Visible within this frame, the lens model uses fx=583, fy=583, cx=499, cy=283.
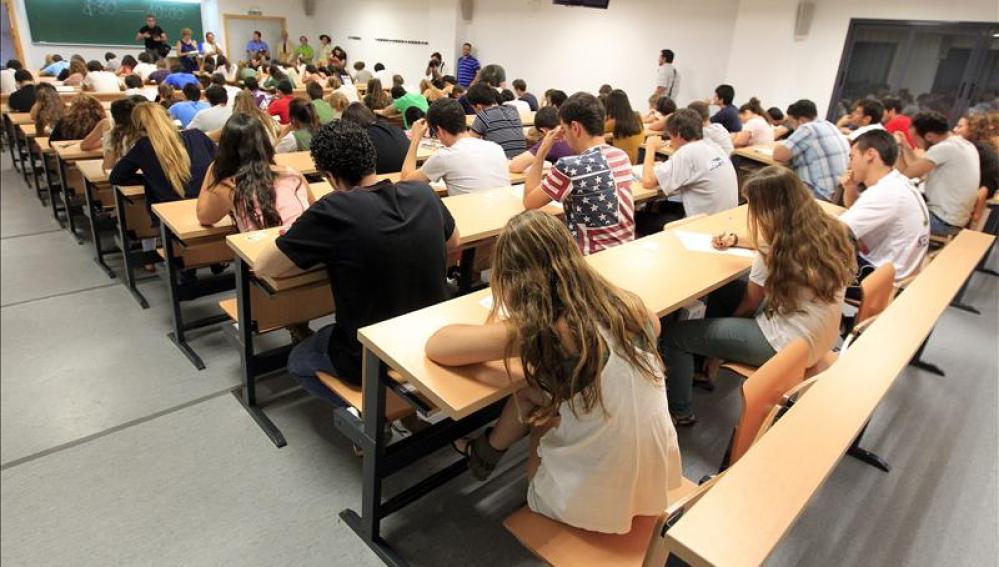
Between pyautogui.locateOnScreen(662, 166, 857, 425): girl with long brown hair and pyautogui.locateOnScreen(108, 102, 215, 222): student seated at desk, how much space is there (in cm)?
267

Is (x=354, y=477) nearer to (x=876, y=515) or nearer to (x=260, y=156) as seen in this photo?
(x=260, y=156)

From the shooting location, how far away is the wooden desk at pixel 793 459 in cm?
110

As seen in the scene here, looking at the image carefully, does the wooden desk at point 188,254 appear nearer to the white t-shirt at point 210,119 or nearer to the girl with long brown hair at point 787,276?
the white t-shirt at point 210,119

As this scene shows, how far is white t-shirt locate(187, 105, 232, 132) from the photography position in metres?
4.42

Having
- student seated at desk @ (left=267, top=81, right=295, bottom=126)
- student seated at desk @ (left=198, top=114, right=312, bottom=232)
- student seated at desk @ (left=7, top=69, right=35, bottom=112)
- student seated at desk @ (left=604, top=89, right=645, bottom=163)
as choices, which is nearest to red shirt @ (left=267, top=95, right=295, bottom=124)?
student seated at desk @ (left=267, top=81, right=295, bottom=126)

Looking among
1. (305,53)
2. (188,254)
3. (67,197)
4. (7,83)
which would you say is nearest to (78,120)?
(67,197)

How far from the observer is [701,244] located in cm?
254

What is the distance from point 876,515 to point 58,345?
353 cm

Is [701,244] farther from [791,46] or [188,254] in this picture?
[791,46]

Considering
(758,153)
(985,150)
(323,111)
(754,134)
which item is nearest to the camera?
(985,150)

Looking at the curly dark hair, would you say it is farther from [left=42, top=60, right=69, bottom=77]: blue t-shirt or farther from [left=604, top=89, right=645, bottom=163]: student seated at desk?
[left=42, top=60, right=69, bottom=77]: blue t-shirt

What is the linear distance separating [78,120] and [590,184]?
3.69m

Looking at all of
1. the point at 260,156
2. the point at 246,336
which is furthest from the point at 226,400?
the point at 260,156

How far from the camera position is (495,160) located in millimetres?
3188
